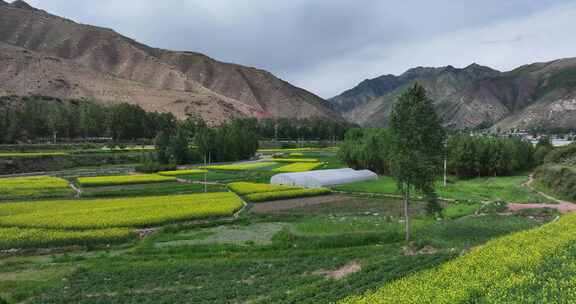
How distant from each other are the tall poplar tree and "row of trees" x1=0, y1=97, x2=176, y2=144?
10140 cm

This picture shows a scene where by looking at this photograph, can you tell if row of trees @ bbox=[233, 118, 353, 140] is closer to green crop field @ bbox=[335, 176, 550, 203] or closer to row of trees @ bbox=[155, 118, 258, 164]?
row of trees @ bbox=[155, 118, 258, 164]

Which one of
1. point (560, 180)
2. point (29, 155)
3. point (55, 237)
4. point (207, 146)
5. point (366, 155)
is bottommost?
point (55, 237)

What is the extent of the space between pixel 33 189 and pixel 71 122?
6960cm

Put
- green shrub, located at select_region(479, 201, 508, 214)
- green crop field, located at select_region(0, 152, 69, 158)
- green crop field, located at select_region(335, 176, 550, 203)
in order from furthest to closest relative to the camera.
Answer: green crop field, located at select_region(0, 152, 69, 158) < green crop field, located at select_region(335, 176, 550, 203) < green shrub, located at select_region(479, 201, 508, 214)

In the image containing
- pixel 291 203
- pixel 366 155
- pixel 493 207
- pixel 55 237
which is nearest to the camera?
pixel 55 237

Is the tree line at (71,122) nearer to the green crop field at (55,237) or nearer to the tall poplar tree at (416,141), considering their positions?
the green crop field at (55,237)

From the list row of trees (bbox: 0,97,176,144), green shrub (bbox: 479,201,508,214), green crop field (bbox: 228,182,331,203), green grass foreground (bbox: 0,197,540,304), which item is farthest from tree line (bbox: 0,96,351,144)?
green shrub (bbox: 479,201,508,214)

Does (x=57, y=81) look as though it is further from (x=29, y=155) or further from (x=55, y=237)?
(x=55, y=237)

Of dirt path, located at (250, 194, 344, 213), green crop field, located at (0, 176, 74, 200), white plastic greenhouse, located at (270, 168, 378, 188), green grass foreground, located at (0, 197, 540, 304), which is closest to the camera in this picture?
green grass foreground, located at (0, 197, 540, 304)

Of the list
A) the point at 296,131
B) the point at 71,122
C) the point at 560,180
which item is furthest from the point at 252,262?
the point at 296,131

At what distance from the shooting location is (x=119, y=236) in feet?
94.4

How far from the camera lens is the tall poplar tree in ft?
87.0

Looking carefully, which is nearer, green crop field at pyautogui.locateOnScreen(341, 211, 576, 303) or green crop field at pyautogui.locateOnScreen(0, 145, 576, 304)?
green crop field at pyautogui.locateOnScreen(341, 211, 576, 303)

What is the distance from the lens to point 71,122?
367 ft
